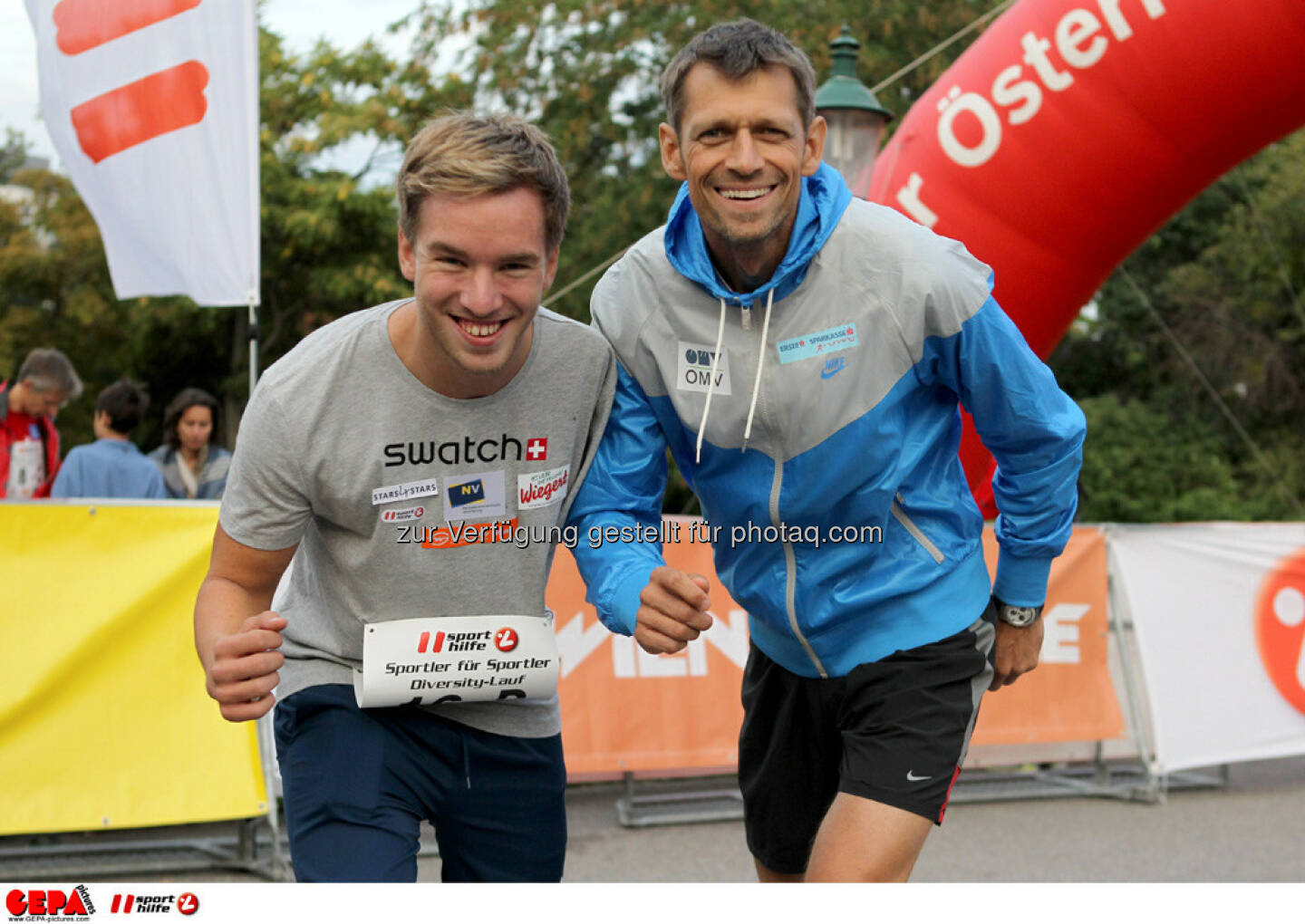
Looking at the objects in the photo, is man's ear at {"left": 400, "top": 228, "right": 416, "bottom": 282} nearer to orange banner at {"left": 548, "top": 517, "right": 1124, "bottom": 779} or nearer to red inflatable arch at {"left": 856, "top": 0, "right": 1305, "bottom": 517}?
orange banner at {"left": 548, "top": 517, "right": 1124, "bottom": 779}

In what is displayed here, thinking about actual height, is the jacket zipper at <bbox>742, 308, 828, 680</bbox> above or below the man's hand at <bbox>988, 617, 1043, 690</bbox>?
above

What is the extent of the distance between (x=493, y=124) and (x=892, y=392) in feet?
3.29

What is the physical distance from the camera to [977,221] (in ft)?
22.1

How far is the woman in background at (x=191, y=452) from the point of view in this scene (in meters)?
7.20

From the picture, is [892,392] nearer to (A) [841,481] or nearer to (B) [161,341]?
(A) [841,481]

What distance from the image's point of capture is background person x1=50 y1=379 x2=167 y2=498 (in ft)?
21.8

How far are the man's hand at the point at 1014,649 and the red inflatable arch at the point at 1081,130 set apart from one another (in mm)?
2978

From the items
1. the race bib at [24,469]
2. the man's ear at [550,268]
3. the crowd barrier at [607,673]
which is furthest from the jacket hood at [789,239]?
the race bib at [24,469]

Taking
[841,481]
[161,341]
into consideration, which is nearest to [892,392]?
[841,481]

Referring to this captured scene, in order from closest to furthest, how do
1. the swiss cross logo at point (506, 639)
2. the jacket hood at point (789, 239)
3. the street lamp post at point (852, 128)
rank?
the swiss cross logo at point (506, 639) → the jacket hood at point (789, 239) → the street lamp post at point (852, 128)

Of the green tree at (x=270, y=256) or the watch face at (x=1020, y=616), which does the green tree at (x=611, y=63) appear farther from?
the watch face at (x=1020, y=616)

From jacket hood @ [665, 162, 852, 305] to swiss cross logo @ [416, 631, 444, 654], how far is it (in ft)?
3.02

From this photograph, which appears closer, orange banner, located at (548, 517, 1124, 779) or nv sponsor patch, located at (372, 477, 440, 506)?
nv sponsor patch, located at (372, 477, 440, 506)
